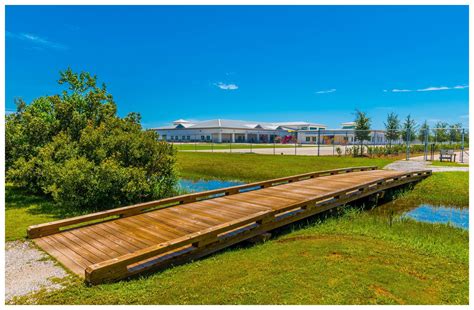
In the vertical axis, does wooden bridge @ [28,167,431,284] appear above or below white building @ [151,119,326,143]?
below

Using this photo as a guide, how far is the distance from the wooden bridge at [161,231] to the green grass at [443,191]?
4.42 metres

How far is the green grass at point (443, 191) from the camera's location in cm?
1099

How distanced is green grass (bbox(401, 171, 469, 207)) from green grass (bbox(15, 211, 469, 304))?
5636 millimetres

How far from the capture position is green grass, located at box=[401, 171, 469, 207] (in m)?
11.0

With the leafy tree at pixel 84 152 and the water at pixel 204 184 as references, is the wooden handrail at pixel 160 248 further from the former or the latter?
the water at pixel 204 184

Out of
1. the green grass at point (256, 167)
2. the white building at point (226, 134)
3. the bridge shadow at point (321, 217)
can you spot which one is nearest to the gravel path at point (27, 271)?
the bridge shadow at point (321, 217)

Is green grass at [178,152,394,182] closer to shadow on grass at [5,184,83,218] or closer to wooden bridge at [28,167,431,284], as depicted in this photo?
shadow on grass at [5,184,83,218]

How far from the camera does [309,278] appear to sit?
426 centimetres

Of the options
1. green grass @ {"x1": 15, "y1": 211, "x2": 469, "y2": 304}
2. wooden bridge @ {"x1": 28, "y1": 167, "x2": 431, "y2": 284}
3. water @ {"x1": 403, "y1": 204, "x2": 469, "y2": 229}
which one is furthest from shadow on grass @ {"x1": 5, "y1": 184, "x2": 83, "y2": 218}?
water @ {"x1": 403, "y1": 204, "x2": 469, "y2": 229}

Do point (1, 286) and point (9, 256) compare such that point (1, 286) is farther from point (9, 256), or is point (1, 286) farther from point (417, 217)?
point (417, 217)

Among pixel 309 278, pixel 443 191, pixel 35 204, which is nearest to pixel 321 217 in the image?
pixel 309 278

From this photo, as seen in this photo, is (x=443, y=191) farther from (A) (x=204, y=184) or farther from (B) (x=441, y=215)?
(A) (x=204, y=184)

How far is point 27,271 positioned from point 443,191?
13.3m
